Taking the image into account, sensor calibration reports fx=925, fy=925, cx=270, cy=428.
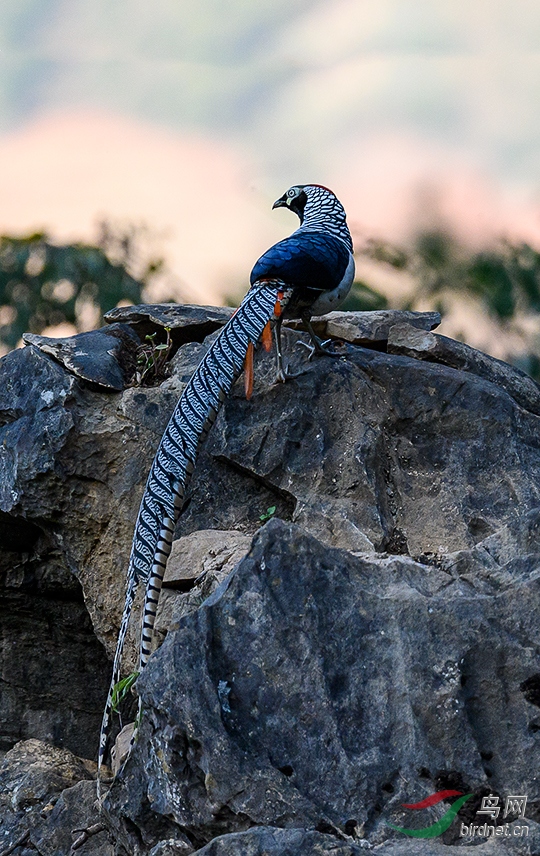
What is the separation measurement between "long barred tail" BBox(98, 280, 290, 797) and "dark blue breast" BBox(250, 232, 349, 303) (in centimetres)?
7

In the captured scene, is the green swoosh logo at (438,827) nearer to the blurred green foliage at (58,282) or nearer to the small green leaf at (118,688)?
the small green leaf at (118,688)

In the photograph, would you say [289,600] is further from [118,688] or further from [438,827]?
[118,688]

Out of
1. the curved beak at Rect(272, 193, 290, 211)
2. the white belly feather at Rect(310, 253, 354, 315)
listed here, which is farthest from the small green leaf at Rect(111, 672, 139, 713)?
the curved beak at Rect(272, 193, 290, 211)

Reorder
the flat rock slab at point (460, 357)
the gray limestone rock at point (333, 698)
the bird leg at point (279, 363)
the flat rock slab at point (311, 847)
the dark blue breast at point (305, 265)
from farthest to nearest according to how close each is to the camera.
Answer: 1. the flat rock slab at point (460, 357)
2. the bird leg at point (279, 363)
3. the dark blue breast at point (305, 265)
4. the gray limestone rock at point (333, 698)
5. the flat rock slab at point (311, 847)

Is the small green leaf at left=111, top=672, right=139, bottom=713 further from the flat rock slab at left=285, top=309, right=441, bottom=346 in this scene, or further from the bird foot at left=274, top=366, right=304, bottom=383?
the flat rock slab at left=285, top=309, right=441, bottom=346

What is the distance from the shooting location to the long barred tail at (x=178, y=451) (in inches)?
143

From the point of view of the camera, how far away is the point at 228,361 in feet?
14.6

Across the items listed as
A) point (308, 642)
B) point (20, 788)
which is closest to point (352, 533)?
point (308, 642)

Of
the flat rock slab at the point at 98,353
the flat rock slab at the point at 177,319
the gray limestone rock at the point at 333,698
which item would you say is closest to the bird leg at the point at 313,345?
the flat rock slab at the point at 177,319

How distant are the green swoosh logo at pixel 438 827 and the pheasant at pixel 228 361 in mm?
1234

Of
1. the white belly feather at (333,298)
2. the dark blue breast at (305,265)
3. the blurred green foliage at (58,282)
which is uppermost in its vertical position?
the dark blue breast at (305,265)

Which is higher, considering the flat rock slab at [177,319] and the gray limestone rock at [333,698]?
the flat rock slab at [177,319]

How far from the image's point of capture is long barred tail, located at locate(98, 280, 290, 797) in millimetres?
3637

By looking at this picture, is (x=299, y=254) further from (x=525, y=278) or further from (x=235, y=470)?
(x=525, y=278)
